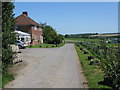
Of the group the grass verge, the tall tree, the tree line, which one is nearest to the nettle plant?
the grass verge

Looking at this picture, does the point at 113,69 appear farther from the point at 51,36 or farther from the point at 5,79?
the point at 51,36

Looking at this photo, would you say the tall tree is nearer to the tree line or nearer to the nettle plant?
the nettle plant

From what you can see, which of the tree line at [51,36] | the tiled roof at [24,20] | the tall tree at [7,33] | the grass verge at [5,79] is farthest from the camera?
the tree line at [51,36]

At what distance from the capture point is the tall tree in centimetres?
870

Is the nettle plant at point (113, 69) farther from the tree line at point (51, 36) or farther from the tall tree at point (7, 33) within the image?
the tree line at point (51, 36)

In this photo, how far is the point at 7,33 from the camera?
8883mm

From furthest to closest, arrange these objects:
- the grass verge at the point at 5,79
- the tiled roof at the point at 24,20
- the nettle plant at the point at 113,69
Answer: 1. the tiled roof at the point at 24,20
2. the grass verge at the point at 5,79
3. the nettle plant at the point at 113,69

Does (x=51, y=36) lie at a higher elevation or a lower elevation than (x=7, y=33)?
higher

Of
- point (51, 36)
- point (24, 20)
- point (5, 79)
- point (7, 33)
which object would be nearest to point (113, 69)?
point (5, 79)

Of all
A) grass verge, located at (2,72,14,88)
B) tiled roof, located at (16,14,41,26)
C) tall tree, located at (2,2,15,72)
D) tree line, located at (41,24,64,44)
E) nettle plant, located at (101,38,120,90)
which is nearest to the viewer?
nettle plant, located at (101,38,120,90)

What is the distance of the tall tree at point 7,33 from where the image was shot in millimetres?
8703

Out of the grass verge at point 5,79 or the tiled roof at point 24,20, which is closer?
the grass verge at point 5,79

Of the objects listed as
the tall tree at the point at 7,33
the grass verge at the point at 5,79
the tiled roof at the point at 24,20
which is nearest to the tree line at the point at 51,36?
the tiled roof at the point at 24,20

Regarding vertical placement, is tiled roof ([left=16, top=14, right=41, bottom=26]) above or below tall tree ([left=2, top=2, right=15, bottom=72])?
above
